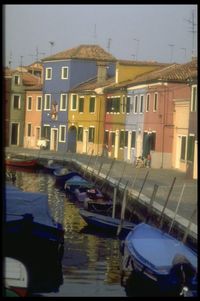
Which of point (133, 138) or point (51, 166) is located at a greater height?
point (133, 138)

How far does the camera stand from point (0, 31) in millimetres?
2250

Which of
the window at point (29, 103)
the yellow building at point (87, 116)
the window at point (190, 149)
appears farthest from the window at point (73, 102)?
the window at point (190, 149)

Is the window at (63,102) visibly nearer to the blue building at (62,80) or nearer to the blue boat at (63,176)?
the blue building at (62,80)

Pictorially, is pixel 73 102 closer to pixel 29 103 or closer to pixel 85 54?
pixel 85 54

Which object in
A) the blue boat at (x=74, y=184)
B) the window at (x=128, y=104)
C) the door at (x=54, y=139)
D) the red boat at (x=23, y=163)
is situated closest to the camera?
the blue boat at (x=74, y=184)

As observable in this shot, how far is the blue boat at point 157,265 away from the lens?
5523 mm

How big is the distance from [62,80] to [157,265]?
2190 centimetres

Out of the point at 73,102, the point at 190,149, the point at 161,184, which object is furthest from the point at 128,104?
the point at 161,184

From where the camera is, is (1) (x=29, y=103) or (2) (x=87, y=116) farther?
(1) (x=29, y=103)

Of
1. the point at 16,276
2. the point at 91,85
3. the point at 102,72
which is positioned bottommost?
the point at 16,276

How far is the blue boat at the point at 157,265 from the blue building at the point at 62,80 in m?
19.7

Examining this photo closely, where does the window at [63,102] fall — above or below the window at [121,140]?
above

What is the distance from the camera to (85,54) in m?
27.7

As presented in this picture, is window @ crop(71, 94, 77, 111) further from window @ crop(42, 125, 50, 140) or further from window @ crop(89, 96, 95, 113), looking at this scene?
window @ crop(42, 125, 50, 140)
